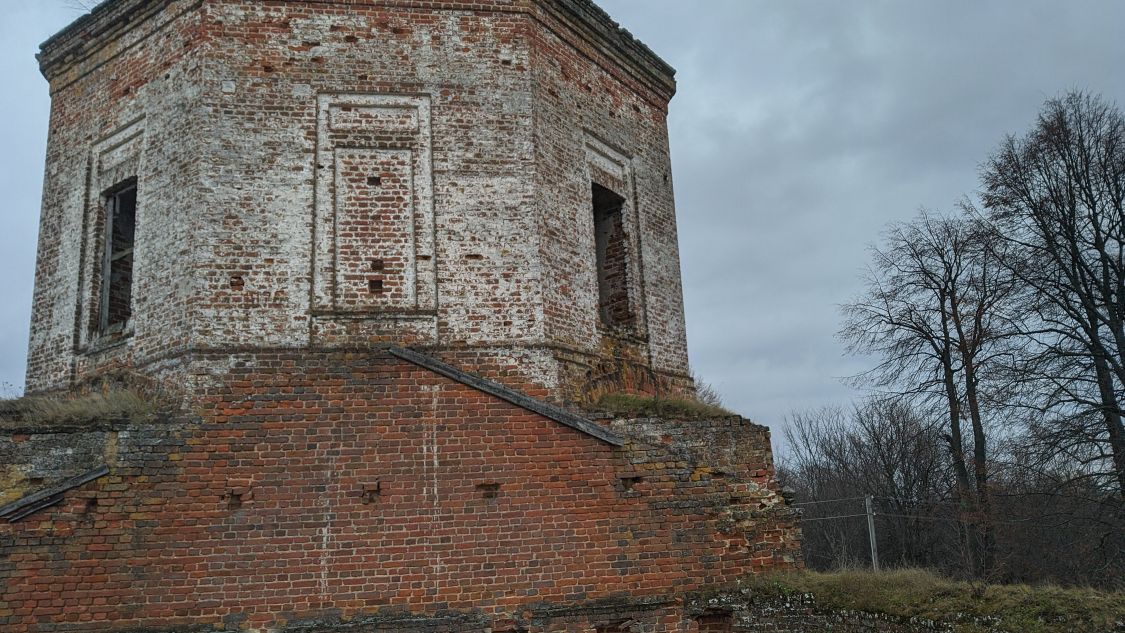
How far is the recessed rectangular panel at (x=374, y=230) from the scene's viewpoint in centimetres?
849

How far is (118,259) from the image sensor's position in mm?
9789

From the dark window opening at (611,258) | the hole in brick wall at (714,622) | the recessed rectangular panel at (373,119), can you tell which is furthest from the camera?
the dark window opening at (611,258)

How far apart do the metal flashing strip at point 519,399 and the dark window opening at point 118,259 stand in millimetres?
3955

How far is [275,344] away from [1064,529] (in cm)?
1404

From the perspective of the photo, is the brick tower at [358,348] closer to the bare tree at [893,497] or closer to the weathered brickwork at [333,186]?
the weathered brickwork at [333,186]

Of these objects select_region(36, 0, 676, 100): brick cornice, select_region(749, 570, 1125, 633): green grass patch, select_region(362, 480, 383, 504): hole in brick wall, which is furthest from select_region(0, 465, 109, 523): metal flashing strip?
select_region(749, 570, 1125, 633): green grass patch

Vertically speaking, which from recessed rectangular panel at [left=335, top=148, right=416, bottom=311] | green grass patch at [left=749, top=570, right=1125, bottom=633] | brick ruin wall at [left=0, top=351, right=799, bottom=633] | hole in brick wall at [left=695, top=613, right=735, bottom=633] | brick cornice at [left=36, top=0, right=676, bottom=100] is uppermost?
brick cornice at [left=36, top=0, right=676, bottom=100]

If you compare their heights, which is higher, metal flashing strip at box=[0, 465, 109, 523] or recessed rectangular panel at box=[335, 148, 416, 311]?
recessed rectangular panel at box=[335, 148, 416, 311]

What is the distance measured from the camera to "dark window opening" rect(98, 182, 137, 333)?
31.4 feet

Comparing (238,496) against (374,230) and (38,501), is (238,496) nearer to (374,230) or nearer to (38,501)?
(38,501)

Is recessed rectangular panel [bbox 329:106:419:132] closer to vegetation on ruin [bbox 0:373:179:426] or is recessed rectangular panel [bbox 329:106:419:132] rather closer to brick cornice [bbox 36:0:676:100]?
brick cornice [bbox 36:0:676:100]

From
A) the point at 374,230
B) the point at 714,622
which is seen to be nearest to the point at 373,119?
the point at 374,230

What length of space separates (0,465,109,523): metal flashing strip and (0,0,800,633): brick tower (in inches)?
0.9

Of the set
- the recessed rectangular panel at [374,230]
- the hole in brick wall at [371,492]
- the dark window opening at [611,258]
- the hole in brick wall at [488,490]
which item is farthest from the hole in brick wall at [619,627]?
the dark window opening at [611,258]
